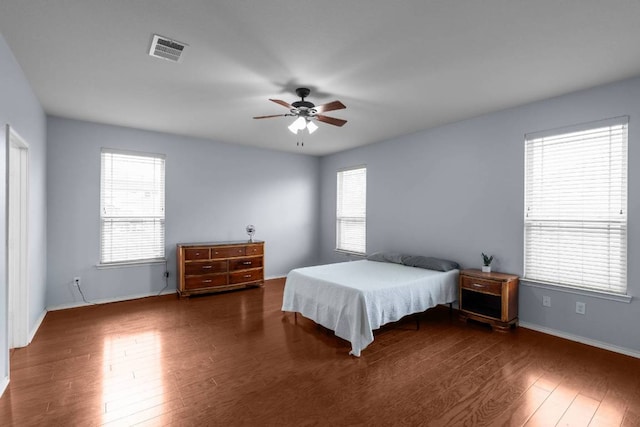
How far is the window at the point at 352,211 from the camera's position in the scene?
5992mm

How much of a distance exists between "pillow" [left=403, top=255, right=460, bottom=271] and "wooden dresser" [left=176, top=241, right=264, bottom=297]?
2.60 m

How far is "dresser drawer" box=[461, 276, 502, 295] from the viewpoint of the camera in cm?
356

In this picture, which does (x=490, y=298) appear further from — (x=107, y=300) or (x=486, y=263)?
(x=107, y=300)

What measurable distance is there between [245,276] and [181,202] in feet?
5.39

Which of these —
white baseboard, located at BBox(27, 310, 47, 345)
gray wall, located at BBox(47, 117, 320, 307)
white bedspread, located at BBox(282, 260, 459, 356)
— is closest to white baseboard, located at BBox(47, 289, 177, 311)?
gray wall, located at BBox(47, 117, 320, 307)

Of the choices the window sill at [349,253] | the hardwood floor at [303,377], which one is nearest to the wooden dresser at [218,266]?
the hardwood floor at [303,377]

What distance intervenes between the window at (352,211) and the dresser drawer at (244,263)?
176cm

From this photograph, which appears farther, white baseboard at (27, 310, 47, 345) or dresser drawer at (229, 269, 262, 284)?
dresser drawer at (229, 269, 262, 284)

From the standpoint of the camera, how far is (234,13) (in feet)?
6.68

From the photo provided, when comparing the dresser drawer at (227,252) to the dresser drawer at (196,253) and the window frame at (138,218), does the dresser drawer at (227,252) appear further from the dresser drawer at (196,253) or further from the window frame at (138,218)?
the window frame at (138,218)

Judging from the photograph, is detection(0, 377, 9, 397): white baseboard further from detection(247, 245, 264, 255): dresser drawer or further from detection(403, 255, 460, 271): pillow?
detection(403, 255, 460, 271): pillow

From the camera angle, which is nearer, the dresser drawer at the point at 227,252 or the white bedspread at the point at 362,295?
the white bedspread at the point at 362,295

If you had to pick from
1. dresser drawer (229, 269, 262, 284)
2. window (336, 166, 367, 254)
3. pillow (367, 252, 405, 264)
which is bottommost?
dresser drawer (229, 269, 262, 284)

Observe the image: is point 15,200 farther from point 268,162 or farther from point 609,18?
point 609,18
